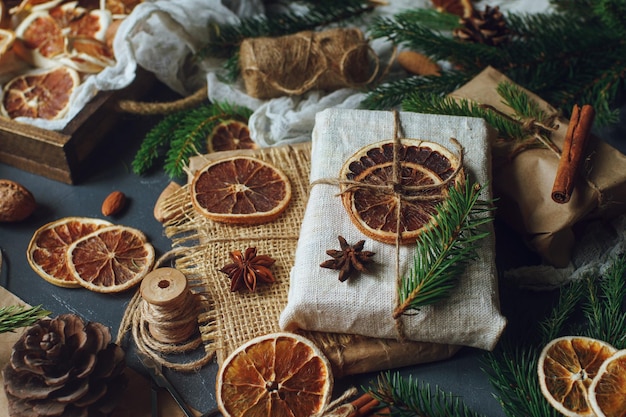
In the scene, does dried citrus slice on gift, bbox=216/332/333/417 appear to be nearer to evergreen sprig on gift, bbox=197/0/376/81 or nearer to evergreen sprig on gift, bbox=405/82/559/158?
evergreen sprig on gift, bbox=405/82/559/158

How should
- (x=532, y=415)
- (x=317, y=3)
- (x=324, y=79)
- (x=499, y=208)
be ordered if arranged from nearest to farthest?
(x=532, y=415) < (x=499, y=208) < (x=324, y=79) < (x=317, y=3)

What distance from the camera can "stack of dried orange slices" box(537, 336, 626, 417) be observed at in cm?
160

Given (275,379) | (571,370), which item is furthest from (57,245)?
(571,370)

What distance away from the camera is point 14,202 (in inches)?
84.2

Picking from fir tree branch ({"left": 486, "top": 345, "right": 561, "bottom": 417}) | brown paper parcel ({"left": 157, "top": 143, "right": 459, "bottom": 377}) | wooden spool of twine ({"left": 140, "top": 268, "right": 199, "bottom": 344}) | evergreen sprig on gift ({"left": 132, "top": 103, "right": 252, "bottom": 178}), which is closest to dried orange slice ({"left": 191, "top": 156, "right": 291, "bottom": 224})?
brown paper parcel ({"left": 157, "top": 143, "right": 459, "bottom": 377})

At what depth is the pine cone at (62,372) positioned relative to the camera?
63.0 inches

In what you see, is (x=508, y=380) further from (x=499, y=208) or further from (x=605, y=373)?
(x=499, y=208)

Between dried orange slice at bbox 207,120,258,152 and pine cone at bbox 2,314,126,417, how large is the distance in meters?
0.85

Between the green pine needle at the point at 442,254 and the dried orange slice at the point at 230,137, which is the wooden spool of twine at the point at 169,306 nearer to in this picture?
the green pine needle at the point at 442,254

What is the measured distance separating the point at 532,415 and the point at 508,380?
113 mm

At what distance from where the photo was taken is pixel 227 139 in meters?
2.40

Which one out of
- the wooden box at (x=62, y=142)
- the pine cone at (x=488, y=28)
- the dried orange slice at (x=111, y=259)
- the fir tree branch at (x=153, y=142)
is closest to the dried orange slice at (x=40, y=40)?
the wooden box at (x=62, y=142)

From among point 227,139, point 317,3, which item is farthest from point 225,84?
point 317,3

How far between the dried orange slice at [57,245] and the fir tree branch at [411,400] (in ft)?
2.98
